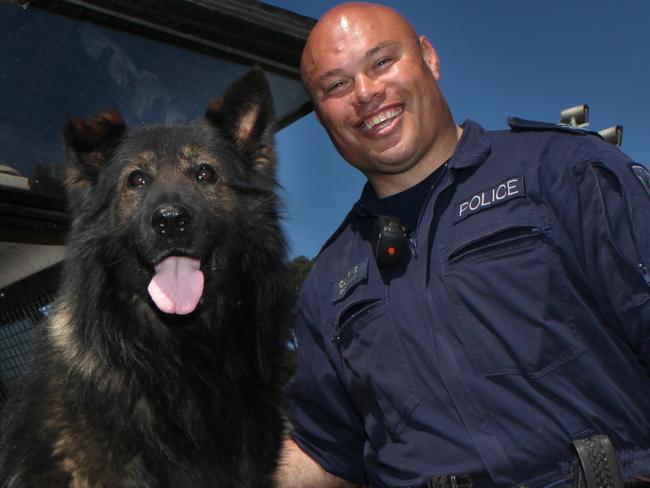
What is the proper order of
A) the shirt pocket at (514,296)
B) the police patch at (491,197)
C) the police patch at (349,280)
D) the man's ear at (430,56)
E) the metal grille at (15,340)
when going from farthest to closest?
the metal grille at (15,340)
the man's ear at (430,56)
the police patch at (349,280)
the police patch at (491,197)
the shirt pocket at (514,296)

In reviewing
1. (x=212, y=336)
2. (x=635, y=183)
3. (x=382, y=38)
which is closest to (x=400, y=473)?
(x=212, y=336)

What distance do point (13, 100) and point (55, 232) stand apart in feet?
2.97

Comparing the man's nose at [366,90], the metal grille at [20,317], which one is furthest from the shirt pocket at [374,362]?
the metal grille at [20,317]

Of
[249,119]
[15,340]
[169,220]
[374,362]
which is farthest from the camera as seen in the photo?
[15,340]

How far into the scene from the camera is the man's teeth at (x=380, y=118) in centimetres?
356

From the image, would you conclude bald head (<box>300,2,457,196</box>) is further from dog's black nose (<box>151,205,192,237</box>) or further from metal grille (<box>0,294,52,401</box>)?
metal grille (<box>0,294,52,401</box>)

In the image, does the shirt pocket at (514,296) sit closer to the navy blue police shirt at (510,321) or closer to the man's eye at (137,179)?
the navy blue police shirt at (510,321)

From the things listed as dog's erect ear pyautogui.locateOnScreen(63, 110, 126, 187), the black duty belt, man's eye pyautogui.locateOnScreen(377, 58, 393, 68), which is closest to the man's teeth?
man's eye pyautogui.locateOnScreen(377, 58, 393, 68)

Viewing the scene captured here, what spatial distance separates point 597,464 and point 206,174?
2.32 m

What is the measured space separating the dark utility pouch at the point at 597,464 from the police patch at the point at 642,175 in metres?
0.91

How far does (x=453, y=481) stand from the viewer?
113 inches

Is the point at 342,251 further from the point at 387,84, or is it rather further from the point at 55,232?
the point at 55,232

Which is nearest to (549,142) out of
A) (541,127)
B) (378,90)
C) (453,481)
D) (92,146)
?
(541,127)

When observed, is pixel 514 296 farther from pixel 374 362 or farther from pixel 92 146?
pixel 92 146
